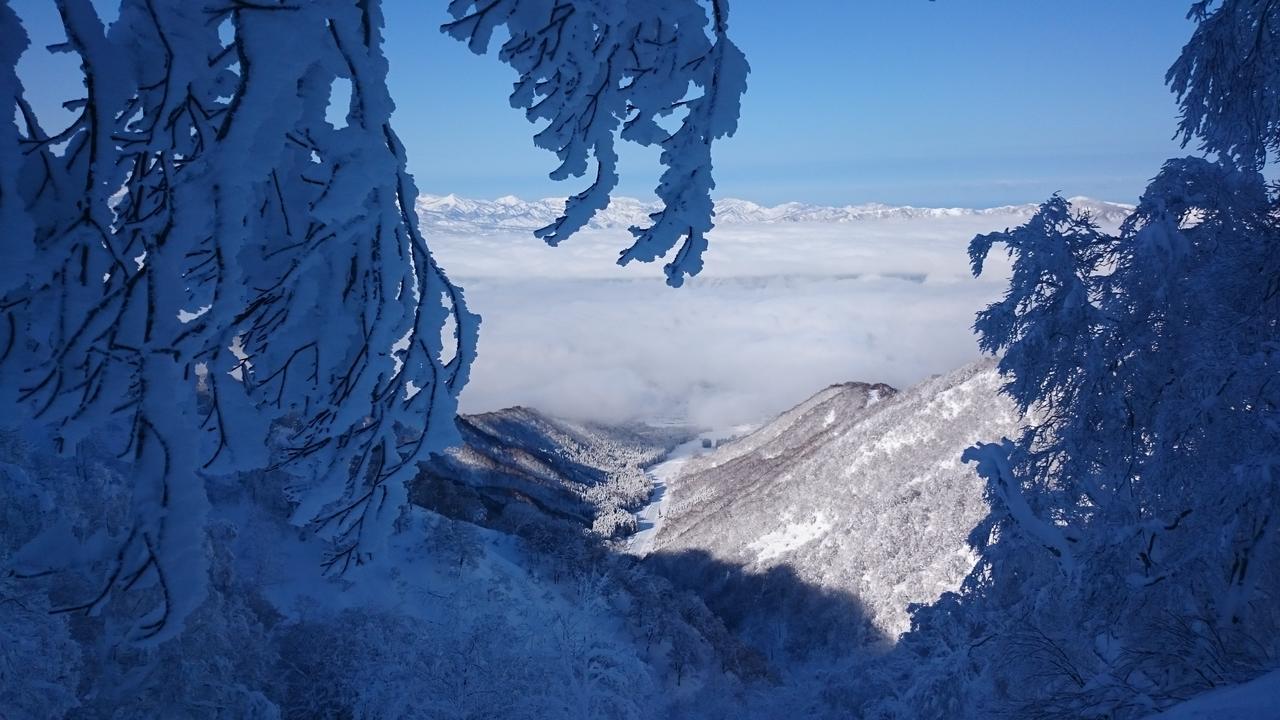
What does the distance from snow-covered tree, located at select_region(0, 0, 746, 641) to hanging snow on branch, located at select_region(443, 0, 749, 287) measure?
0.05 ft

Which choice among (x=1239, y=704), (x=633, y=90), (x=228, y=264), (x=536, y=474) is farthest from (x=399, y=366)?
(x=536, y=474)

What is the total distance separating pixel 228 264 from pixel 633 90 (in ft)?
4.39

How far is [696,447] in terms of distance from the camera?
133 m

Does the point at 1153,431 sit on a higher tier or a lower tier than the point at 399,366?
lower

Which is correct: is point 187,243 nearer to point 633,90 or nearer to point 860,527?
point 633,90

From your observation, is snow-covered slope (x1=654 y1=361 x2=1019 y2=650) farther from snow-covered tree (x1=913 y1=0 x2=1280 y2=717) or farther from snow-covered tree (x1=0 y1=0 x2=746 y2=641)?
snow-covered tree (x1=0 y1=0 x2=746 y2=641)

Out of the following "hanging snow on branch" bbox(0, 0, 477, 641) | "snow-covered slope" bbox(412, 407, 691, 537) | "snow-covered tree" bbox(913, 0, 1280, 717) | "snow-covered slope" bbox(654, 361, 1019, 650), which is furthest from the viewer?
"snow-covered slope" bbox(412, 407, 691, 537)

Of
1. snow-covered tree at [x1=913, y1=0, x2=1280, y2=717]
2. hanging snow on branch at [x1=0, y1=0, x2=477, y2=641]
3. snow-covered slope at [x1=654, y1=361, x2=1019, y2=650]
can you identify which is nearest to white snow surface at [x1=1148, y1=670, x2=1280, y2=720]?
snow-covered tree at [x1=913, y1=0, x2=1280, y2=717]

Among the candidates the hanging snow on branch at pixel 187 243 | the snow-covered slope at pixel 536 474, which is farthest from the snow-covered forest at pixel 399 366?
the snow-covered slope at pixel 536 474

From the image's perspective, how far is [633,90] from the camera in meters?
2.18

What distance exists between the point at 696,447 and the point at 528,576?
110866 mm

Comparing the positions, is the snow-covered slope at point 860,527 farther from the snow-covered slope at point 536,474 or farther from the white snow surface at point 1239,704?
the white snow surface at point 1239,704

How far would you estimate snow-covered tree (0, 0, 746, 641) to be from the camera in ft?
4.52

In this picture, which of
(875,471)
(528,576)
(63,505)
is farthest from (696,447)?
(63,505)
